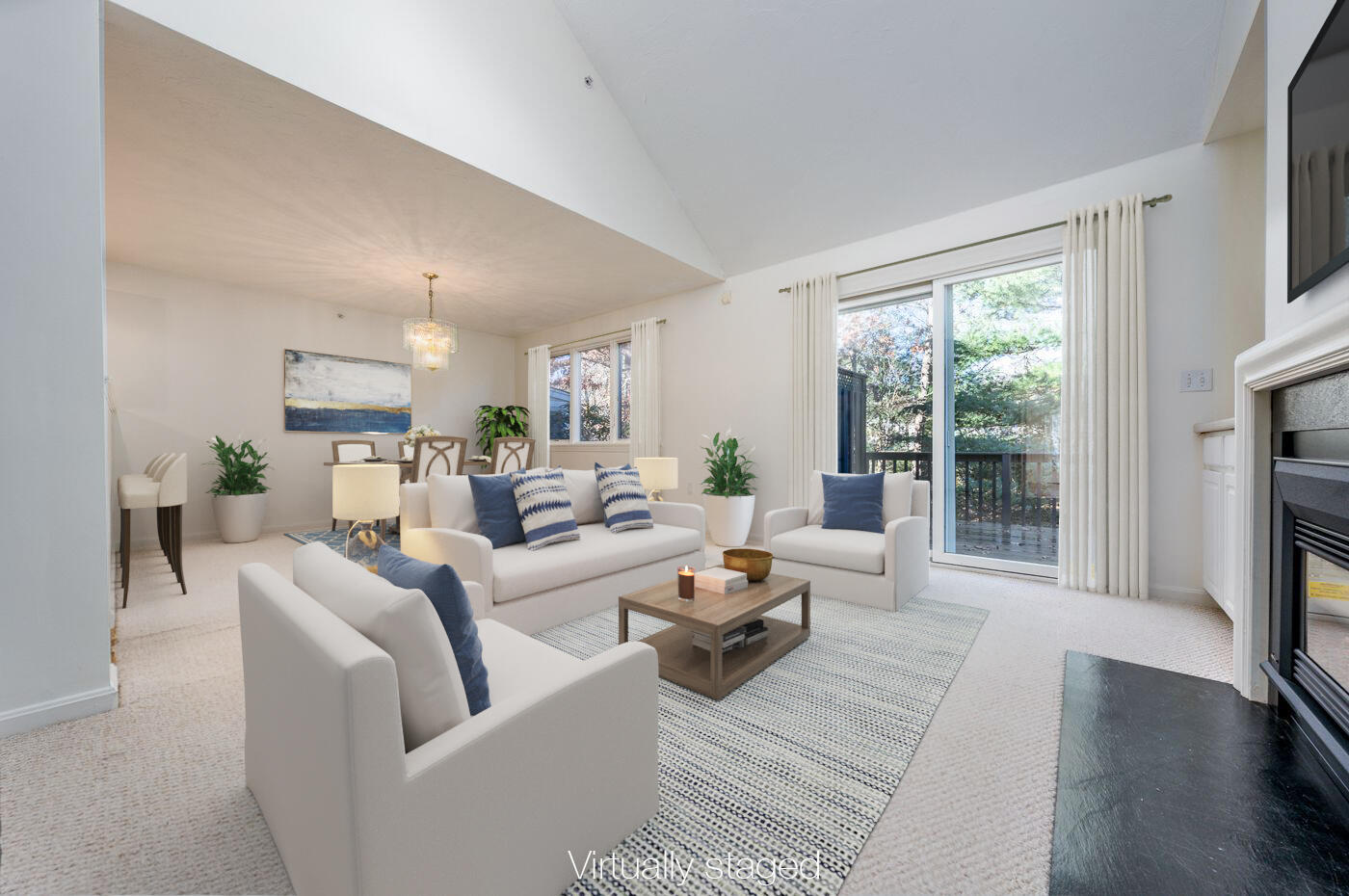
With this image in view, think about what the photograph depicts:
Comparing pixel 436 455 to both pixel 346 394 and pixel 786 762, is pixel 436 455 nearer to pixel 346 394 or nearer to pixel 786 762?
pixel 346 394

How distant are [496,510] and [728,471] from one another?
2.44 meters

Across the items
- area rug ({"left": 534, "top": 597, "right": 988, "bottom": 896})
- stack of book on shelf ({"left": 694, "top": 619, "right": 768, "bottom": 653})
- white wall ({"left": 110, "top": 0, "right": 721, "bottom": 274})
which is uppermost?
white wall ({"left": 110, "top": 0, "right": 721, "bottom": 274})

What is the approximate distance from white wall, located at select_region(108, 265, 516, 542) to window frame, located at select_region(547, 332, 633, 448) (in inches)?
79.0

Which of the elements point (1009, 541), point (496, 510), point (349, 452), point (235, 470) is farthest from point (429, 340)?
point (1009, 541)

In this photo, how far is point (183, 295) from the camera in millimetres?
4934

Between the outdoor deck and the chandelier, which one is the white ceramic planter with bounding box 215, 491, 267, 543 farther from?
the outdoor deck

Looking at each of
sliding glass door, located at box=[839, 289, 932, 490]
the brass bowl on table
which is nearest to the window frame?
sliding glass door, located at box=[839, 289, 932, 490]

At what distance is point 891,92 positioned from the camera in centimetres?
322

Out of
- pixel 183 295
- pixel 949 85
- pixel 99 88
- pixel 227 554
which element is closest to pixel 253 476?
pixel 227 554

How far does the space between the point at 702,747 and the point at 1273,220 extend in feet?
8.64

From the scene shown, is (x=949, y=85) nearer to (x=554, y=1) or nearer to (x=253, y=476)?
(x=554, y=1)

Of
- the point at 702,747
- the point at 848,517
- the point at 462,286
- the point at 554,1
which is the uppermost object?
the point at 554,1

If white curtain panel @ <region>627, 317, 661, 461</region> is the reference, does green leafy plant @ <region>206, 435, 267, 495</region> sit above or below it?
below

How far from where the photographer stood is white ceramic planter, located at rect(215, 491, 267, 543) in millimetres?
4891
